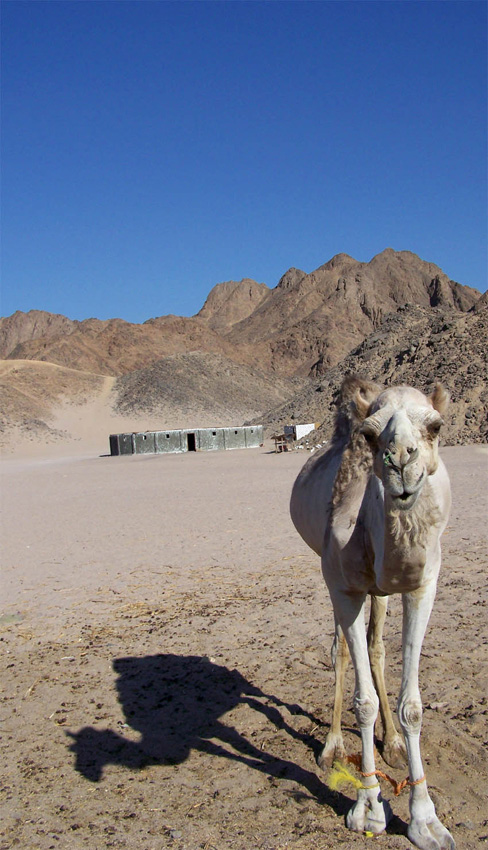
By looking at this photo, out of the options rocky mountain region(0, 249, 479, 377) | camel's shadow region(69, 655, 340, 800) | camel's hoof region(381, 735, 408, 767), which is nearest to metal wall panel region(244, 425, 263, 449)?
camel's shadow region(69, 655, 340, 800)

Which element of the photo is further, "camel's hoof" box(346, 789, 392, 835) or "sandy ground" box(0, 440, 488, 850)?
"sandy ground" box(0, 440, 488, 850)

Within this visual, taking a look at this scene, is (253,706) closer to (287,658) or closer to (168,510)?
(287,658)

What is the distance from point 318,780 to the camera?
4340 millimetres

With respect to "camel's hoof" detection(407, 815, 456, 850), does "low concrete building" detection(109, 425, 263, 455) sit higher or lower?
higher

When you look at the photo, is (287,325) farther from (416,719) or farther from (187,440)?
(416,719)

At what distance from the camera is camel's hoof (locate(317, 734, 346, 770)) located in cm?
455

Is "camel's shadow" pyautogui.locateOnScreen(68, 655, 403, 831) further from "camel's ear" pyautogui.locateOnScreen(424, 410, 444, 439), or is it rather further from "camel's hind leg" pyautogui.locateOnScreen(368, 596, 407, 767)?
"camel's ear" pyautogui.locateOnScreen(424, 410, 444, 439)

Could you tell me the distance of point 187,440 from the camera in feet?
142

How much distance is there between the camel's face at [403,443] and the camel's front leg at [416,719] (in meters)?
0.93

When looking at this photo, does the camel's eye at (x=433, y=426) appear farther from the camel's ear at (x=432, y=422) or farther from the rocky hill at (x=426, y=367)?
the rocky hill at (x=426, y=367)

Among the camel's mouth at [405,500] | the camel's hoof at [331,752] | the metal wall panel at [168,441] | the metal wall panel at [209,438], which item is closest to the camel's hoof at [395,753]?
the camel's hoof at [331,752]

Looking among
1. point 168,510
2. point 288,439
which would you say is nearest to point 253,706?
point 168,510

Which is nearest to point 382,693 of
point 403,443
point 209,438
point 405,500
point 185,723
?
point 185,723

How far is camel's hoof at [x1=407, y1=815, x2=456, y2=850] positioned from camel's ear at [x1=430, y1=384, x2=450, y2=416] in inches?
87.8
